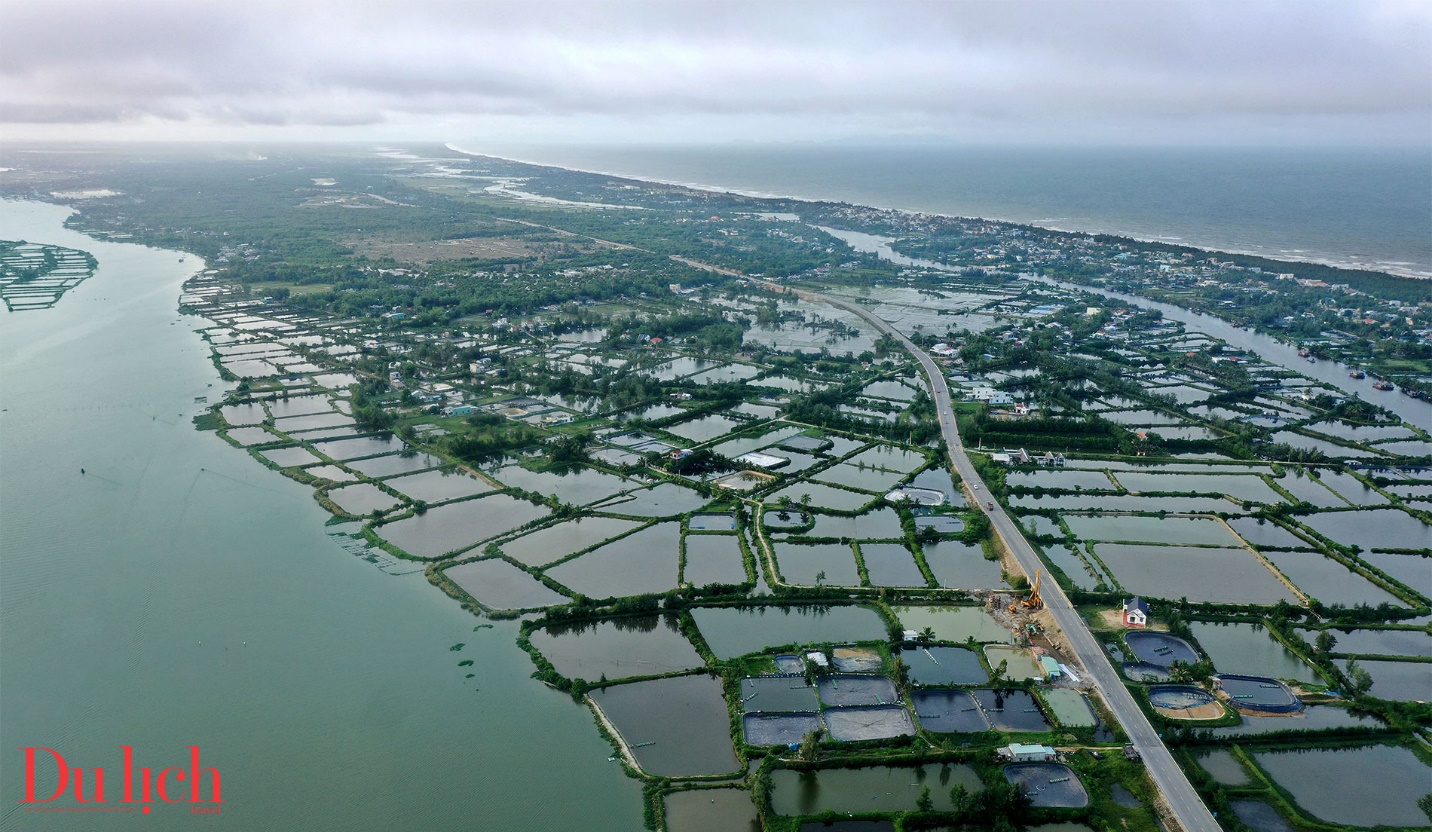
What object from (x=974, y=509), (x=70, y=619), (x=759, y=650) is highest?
(x=974, y=509)

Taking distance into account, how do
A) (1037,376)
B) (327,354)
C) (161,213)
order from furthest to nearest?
(161,213) < (327,354) < (1037,376)

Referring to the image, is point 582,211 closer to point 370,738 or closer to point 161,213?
point 161,213

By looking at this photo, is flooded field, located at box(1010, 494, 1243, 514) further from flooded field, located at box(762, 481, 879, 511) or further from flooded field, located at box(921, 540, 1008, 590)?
flooded field, located at box(762, 481, 879, 511)

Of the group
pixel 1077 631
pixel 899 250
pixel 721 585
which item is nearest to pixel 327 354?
pixel 721 585

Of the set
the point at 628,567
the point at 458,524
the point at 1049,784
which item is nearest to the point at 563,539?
the point at 628,567

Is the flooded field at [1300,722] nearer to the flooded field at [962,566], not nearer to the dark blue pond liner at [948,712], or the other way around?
the dark blue pond liner at [948,712]

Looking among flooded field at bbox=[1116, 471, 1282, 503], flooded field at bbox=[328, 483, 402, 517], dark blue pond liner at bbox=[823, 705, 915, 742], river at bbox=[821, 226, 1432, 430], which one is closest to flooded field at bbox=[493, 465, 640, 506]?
flooded field at bbox=[328, 483, 402, 517]
